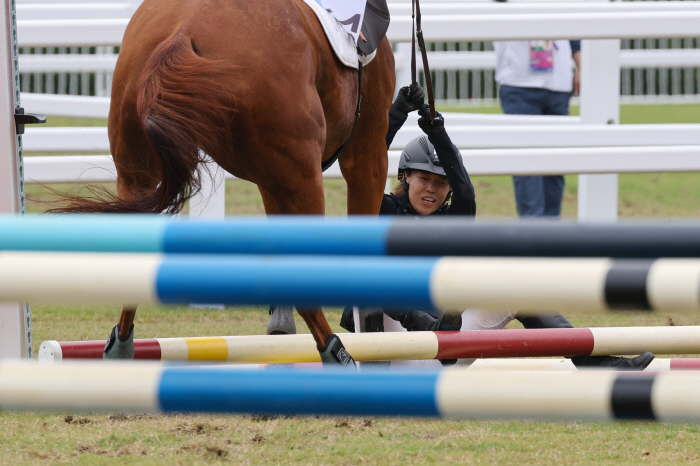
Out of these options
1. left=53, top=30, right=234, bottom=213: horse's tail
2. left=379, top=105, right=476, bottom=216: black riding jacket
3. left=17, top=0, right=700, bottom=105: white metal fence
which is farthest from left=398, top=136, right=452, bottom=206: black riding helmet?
left=17, top=0, right=700, bottom=105: white metal fence

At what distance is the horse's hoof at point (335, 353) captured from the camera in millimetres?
2641

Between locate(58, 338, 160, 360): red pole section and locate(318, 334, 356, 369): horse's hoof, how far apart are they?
53cm

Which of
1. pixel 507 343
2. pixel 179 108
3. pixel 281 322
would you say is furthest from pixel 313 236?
pixel 281 322

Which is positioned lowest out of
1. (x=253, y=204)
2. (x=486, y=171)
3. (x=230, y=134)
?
(x=253, y=204)

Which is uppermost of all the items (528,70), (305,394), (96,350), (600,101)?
(528,70)

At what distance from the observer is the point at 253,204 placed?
9109 mm

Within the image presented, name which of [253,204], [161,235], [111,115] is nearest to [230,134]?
[111,115]

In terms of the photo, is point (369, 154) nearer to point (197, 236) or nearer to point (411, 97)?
point (411, 97)

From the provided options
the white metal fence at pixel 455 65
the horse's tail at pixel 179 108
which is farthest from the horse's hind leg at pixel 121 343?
the white metal fence at pixel 455 65

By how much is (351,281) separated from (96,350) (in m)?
1.79

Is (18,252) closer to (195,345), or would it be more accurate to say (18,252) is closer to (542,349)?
(195,345)

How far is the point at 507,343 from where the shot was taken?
2730 millimetres

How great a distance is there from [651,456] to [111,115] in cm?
180

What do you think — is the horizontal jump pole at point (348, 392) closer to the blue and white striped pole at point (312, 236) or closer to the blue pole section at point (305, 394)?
the blue pole section at point (305, 394)
